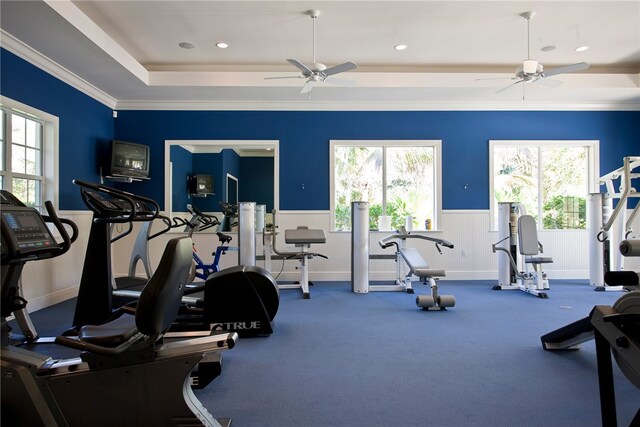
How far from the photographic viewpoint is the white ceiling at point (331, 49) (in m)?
4.05

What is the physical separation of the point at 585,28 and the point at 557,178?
2.96 metres

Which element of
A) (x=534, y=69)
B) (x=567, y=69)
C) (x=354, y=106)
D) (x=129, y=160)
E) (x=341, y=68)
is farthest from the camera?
(x=354, y=106)

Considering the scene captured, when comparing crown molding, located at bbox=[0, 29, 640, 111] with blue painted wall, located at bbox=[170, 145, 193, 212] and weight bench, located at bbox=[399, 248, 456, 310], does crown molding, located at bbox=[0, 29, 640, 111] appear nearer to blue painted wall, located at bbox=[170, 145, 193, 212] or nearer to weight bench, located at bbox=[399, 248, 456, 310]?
blue painted wall, located at bbox=[170, 145, 193, 212]

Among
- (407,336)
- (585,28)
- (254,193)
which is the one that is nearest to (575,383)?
(407,336)

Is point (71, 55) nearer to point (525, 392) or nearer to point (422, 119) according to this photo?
point (422, 119)

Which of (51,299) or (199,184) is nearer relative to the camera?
(51,299)

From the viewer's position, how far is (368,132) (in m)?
6.59

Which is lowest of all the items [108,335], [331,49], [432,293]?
[432,293]

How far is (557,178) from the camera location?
680cm

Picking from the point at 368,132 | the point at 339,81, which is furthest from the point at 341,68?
the point at 368,132

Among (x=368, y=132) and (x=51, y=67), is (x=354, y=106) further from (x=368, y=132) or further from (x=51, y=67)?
(x=51, y=67)

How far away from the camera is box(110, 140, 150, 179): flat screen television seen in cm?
581

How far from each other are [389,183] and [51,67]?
17.3 ft

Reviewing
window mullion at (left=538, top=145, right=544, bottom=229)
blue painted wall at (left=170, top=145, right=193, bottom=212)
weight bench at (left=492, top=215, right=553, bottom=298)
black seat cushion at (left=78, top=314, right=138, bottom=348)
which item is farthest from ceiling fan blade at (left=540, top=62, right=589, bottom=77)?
blue painted wall at (left=170, top=145, right=193, bottom=212)
